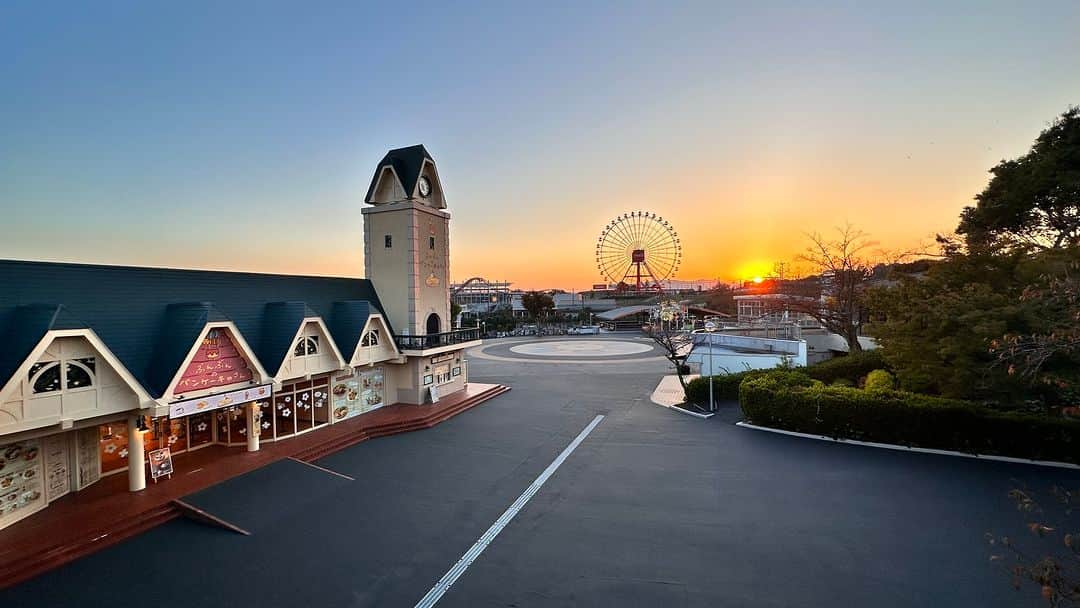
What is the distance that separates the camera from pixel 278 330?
15.2 metres

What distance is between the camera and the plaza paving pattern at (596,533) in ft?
25.7

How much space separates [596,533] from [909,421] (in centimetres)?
1111

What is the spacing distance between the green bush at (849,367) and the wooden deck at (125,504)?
1815 centimetres

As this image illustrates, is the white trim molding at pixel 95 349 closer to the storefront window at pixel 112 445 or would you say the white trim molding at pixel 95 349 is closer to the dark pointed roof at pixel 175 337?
the dark pointed roof at pixel 175 337

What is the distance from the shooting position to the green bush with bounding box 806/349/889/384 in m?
21.9

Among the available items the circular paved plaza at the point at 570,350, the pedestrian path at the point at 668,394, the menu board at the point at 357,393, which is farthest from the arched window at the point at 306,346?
the circular paved plaza at the point at 570,350

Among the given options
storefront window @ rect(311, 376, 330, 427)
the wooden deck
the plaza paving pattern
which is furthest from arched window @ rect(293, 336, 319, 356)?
the plaza paving pattern

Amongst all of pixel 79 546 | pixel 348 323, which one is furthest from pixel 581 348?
pixel 79 546

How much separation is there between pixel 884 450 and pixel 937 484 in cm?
270

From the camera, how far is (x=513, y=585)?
8.04m

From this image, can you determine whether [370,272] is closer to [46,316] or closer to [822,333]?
[46,316]

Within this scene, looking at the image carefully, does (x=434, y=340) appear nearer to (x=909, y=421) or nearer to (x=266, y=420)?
(x=266, y=420)

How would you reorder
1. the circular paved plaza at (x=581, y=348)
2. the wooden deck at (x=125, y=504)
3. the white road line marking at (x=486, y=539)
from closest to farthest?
the white road line marking at (x=486, y=539) → the wooden deck at (x=125, y=504) → the circular paved plaza at (x=581, y=348)

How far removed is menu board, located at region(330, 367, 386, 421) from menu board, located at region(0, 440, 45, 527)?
25.1 feet
